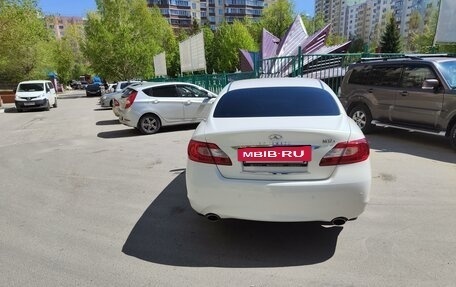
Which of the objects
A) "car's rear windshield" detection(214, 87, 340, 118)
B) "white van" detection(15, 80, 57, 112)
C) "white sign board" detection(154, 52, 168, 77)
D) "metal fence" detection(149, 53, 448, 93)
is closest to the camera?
"car's rear windshield" detection(214, 87, 340, 118)

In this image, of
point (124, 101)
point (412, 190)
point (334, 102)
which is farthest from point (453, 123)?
point (124, 101)

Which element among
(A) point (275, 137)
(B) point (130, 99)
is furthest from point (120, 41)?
(A) point (275, 137)

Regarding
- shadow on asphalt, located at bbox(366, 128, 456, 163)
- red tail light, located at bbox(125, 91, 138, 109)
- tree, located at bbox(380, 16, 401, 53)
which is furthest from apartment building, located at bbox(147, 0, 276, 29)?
shadow on asphalt, located at bbox(366, 128, 456, 163)

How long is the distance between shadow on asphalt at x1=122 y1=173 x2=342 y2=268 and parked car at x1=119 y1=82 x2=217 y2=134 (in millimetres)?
6755

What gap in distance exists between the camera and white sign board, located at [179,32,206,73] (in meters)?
17.5

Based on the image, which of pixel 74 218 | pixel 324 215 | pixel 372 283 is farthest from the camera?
pixel 74 218

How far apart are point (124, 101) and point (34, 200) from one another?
6095mm

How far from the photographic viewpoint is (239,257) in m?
3.41

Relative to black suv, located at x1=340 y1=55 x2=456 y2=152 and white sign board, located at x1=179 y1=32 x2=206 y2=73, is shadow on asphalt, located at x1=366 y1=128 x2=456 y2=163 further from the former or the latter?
white sign board, located at x1=179 y1=32 x2=206 y2=73

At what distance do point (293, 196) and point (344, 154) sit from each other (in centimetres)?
59

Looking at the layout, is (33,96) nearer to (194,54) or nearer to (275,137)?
(194,54)

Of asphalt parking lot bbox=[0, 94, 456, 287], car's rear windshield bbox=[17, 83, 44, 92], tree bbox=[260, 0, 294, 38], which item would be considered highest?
tree bbox=[260, 0, 294, 38]

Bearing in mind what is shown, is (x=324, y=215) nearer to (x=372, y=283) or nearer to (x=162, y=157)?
(x=372, y=283)

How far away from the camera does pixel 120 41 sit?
40.9 m
